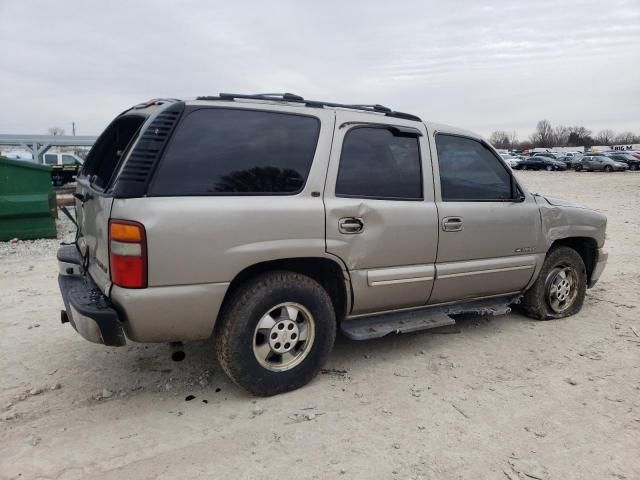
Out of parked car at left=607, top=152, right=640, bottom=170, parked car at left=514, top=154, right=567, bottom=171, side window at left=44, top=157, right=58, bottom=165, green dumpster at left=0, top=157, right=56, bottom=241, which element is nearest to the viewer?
green dumpster at left=0, top=157, right=56, bottom=241

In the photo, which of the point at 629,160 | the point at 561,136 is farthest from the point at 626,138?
the point at 629,160

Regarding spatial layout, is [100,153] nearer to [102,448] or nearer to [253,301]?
[253,301]

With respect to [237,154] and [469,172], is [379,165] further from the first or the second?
[237,154]

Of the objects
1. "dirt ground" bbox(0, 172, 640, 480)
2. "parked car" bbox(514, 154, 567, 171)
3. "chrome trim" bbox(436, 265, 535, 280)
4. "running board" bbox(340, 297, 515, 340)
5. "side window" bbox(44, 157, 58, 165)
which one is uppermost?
"parked car" bbox(514, 154, 567, 171)

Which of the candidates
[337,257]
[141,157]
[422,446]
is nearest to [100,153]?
[141,157]

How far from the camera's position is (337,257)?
3281mm

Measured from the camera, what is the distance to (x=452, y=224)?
379 centimetres

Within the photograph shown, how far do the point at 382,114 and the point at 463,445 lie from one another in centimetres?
239

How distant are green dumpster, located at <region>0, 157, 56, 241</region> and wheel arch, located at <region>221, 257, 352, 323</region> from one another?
6.86 meters

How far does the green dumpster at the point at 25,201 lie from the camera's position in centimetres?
813

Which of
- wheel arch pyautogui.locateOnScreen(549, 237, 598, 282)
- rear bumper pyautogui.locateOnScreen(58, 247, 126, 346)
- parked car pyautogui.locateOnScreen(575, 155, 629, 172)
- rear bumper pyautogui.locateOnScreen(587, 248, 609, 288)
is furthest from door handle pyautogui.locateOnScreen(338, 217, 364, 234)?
parked car pyautogui.locateOnScreen(575, 155, 629, 172)

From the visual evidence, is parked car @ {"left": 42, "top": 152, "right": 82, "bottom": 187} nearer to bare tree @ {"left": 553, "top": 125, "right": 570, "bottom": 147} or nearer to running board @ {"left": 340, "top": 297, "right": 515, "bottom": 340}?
running board @ {"left": 340, "top": 297, "right": 515, "bottom": 340}

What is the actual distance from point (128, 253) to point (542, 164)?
48.5m

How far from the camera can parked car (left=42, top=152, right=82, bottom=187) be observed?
67.8 feet
